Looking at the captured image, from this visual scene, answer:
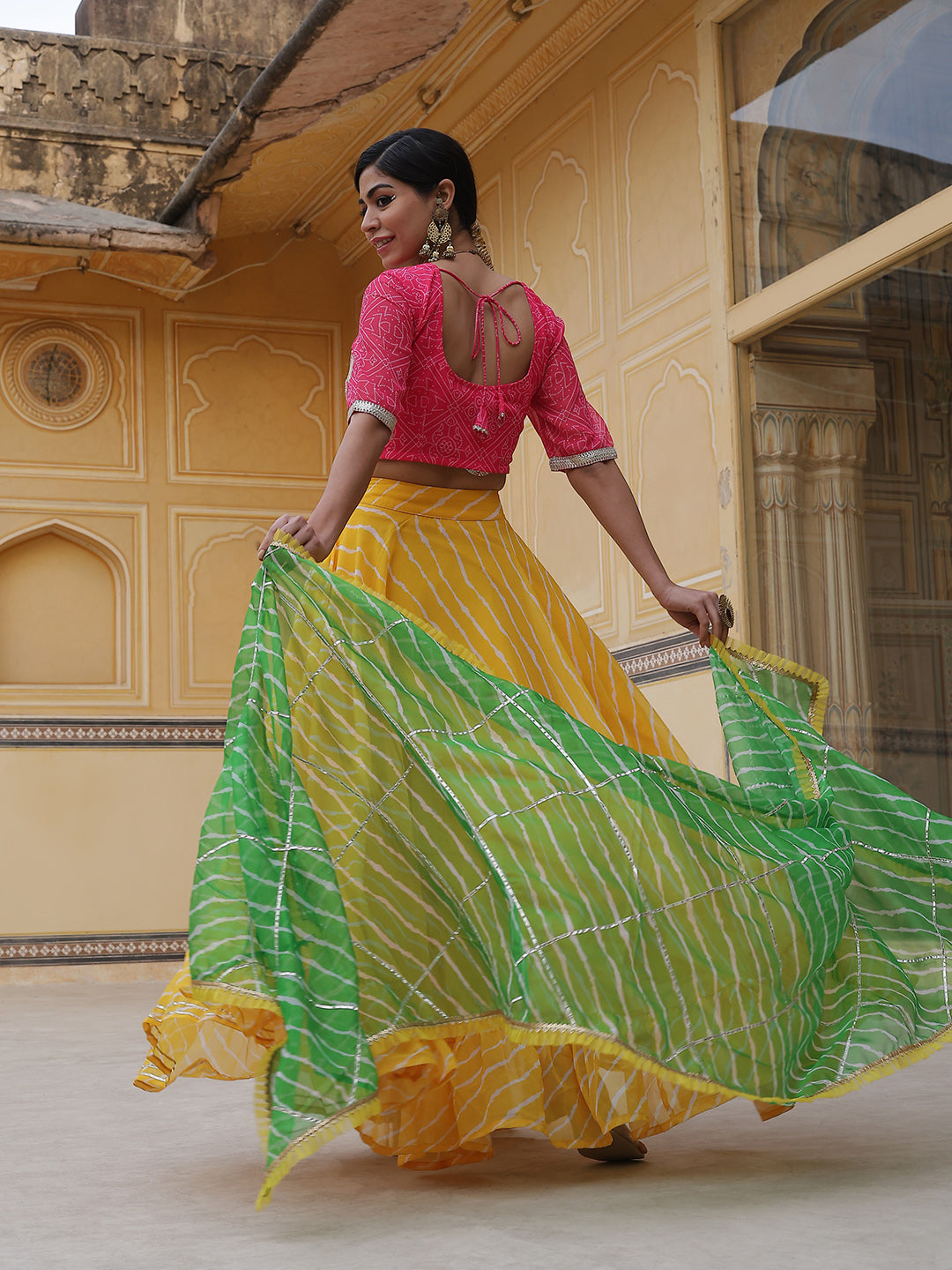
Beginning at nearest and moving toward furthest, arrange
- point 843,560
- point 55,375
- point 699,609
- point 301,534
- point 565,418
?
point 301,534, point 699,609, point 565,418, point 843,560, point 55,375

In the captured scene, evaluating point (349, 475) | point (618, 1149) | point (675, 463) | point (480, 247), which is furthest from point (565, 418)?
point (675, 463)

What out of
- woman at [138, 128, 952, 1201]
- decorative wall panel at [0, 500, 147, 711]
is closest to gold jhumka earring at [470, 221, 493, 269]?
woman at [138, 128, 952, 1201]

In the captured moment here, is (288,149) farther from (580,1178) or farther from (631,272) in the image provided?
(580,1178)

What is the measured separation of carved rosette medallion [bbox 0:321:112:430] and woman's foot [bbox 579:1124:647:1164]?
571cm

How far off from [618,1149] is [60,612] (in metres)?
5.56

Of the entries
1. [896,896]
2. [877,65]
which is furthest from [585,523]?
[896,896]

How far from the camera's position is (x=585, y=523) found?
18.6 feet

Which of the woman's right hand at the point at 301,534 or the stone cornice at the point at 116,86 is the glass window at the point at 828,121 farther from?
the stone cornice at the point at 116,86

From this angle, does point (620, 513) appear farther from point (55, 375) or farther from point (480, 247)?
point (55, 375)

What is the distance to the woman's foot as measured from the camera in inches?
84.8

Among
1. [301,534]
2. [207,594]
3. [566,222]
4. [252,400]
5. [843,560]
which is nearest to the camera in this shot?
[301,534]

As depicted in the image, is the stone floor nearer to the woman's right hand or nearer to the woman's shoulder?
the woman's right hand

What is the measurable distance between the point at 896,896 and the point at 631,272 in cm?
349

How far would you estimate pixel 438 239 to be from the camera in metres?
2.42
